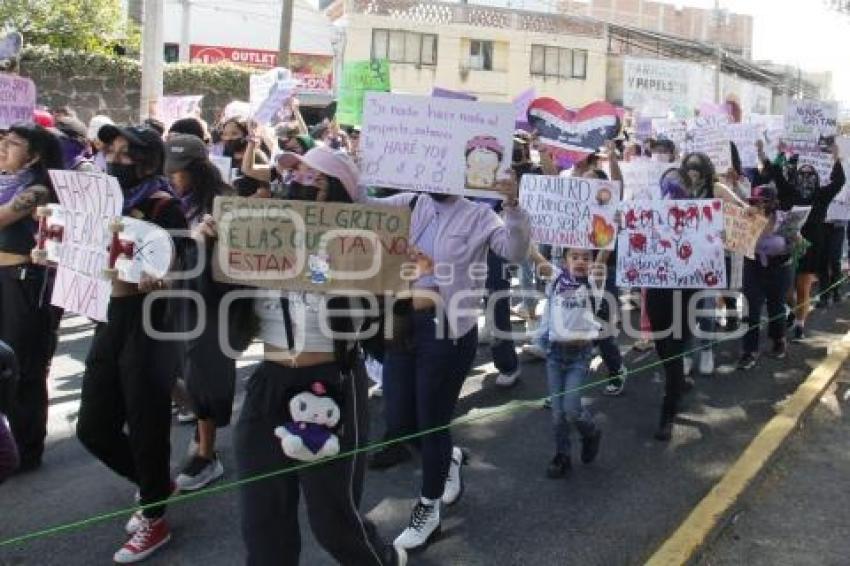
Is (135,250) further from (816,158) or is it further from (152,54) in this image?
(152,54)

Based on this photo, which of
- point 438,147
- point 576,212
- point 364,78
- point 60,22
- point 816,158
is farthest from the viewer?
point 60,22

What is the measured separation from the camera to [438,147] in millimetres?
4000

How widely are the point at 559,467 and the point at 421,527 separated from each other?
127 cm

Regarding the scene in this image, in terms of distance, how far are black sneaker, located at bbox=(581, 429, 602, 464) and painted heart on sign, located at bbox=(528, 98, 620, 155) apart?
1.94 m

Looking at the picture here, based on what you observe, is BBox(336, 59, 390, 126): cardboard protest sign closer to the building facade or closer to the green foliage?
the green foliage

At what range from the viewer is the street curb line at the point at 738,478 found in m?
4.10

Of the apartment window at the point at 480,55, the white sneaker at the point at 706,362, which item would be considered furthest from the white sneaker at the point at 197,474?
the apartment window at the point at 480,55

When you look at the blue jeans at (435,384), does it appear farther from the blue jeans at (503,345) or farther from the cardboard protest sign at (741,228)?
the cardboard protest sign at (741,228)

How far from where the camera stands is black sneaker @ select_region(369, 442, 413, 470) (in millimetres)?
5145

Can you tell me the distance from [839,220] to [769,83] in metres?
41.8

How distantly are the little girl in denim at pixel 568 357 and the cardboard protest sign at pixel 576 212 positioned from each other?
436mm

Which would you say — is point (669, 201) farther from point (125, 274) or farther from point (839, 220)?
point (839, 220)

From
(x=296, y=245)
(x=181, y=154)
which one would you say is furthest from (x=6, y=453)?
(x=181, y=154)

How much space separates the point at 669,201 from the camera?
6102 mm
